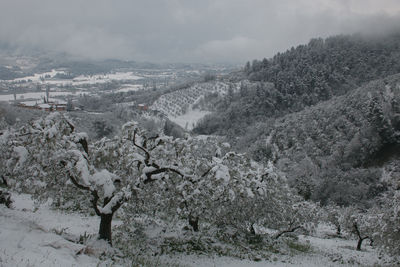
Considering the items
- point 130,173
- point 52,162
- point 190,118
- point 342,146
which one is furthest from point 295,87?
point 52,162

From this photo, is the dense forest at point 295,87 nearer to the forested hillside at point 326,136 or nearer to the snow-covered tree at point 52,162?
the forested hillside at point 326,136

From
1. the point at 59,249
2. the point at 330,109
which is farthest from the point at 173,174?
the point at 330,109

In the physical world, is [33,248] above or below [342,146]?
above

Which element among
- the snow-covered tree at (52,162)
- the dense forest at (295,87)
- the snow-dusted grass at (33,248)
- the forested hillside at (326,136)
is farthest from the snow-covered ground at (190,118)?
the snow-dusted grass at (33,248)

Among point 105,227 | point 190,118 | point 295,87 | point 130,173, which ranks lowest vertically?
point 190,118

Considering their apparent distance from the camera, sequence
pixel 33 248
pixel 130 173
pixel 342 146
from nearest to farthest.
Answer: pixel 33 248, pixel 130 173, pixel 342 146

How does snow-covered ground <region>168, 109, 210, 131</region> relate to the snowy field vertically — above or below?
below

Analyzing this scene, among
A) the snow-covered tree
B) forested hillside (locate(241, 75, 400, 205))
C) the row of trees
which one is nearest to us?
the snow-covered tree

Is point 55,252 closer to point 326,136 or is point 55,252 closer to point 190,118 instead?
point 326,136

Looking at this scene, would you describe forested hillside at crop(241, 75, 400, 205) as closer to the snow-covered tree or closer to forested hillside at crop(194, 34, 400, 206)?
forested hillside at crop(194, 34, 400, 206)

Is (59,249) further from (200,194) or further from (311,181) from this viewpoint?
(311,181)

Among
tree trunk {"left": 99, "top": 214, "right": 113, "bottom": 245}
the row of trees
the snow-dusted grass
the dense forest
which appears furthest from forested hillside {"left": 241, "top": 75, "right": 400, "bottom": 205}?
the snow-dusted grass

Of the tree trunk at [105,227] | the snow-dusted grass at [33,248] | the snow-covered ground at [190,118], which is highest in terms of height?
the snow-dusted grass at [33,248]

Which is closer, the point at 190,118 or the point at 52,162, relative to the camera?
the point at 52,162
